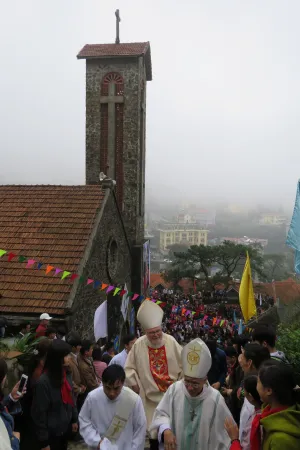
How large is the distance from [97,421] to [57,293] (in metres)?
5.92

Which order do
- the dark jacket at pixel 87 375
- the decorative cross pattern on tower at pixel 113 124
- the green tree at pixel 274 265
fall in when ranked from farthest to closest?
the green tree at pixel 274 265, the decorative cross pattern on tower at pixel 113 124, the dark jacket at pixel 87 375

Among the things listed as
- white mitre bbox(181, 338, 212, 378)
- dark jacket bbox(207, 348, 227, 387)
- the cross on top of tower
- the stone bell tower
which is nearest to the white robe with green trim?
white mitre bbox(181, 338, 212, 378)

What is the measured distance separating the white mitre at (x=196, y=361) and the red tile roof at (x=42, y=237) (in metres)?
5.79

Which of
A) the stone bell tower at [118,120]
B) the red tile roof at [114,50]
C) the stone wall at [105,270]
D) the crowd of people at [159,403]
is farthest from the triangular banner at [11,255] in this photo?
the red tile roof at [114,50]

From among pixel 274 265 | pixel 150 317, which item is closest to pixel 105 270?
pixel 150 317

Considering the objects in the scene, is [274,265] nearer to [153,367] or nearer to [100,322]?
[100,322]

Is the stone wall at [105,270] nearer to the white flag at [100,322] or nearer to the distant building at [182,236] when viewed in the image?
the white flag at [100,322]

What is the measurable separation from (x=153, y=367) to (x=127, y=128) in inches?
618

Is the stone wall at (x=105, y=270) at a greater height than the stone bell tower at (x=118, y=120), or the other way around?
the stone bell tower at (x=118, y=120)

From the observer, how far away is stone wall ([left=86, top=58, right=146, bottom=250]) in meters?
19.2

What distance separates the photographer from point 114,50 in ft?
63.6

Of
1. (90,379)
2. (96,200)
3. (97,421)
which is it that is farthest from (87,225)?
(97,421)

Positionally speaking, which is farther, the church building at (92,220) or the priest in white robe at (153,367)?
the church building at (92,220)

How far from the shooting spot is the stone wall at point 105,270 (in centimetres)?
1038
